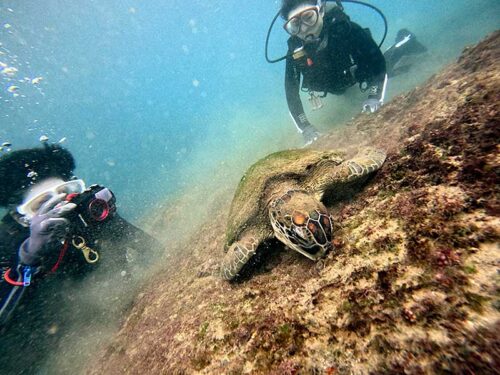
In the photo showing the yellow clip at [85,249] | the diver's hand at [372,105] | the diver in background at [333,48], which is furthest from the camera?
the diver in background at [333,48]

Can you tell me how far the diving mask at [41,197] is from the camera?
440 cm

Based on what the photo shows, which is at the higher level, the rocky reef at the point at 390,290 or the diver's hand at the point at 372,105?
the rocky reef at the point at 390,290

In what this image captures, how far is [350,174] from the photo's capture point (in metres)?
2.51

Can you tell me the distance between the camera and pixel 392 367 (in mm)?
1059

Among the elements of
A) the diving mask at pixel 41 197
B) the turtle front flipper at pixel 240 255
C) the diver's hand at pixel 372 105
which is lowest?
the diver's hand at pixel 372 105

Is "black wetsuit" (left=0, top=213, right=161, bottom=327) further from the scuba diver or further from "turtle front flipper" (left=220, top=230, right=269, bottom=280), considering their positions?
"turtle front flipper" (left=220, top=230, right=269, bottom=280)

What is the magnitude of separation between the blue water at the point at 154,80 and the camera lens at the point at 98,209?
8.76 meters

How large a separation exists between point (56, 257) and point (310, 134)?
7.58 meters

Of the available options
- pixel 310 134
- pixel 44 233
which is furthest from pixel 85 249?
pixel 310 134

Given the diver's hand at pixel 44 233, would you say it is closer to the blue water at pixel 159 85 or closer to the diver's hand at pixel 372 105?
the blue water at pixel 159 85

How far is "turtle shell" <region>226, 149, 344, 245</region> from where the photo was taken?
3150 millimetres

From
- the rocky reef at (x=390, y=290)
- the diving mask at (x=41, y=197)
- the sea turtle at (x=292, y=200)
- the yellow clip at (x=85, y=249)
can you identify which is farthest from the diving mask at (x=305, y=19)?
the yellow clip at (x=85, y=249)

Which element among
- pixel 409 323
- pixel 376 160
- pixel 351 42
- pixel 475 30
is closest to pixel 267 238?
pixel 376 160

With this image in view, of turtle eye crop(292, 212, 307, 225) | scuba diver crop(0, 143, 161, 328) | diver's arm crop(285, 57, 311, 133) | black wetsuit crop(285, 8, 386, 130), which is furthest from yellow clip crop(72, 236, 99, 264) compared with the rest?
black wetsuit crop(285, 8, 386, 130)
